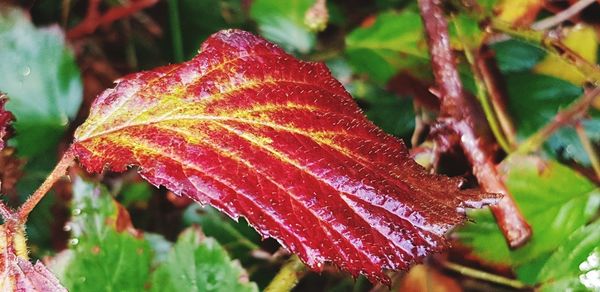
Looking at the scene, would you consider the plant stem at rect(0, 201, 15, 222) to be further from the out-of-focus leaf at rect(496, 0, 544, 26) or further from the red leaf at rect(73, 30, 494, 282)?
the out-of-focus leaf at rect(496, 0, 544, 26)

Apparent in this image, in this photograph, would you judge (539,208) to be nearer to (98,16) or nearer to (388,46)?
(388,46)

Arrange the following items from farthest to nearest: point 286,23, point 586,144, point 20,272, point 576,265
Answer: point 286,23 → point 586,144 → point 576,265 → point 20,272

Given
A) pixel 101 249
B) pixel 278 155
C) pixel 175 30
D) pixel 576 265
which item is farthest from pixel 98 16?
pixel 576 265

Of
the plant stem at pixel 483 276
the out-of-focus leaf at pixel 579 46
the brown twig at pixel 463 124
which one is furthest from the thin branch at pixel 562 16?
the plant stem at pixel 483 276

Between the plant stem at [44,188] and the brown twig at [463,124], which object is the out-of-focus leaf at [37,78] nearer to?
the plant stem at [44,188]

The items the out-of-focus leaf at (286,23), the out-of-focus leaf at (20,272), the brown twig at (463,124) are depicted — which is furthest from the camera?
the out-of-focus leaf at (286,23)

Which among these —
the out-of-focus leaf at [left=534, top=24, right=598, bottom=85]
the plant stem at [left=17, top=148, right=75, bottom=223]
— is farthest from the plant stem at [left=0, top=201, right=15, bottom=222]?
the out-of-focus leaf at [left=534, top=24, right=598, bottom=85]
